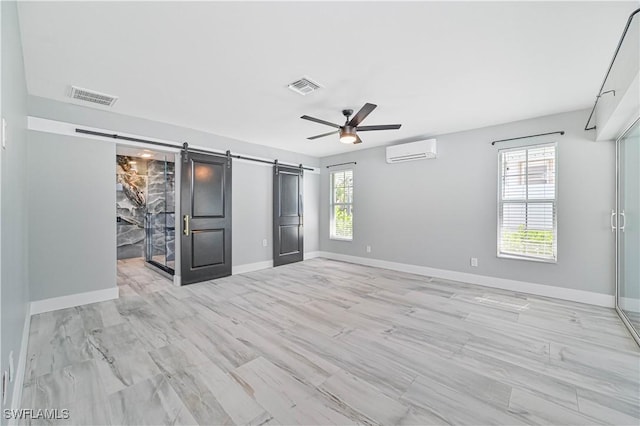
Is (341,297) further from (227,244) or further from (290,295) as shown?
(227,244)

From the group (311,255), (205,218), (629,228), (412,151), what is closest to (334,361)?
(205,218)

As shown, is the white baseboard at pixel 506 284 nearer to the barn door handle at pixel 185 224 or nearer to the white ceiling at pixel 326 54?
the white ceiling at pixel 326 54

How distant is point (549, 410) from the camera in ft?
5.46

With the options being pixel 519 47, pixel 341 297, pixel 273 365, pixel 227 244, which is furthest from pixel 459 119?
pixel 227 244

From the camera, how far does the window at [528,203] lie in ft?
12.5

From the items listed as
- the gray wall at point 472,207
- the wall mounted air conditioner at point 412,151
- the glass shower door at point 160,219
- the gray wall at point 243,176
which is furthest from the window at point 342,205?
the glass shower door at point 160,219

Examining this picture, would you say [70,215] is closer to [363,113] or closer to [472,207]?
[363,113]

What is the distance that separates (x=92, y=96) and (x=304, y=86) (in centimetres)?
254

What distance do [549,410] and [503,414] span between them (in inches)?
12.3

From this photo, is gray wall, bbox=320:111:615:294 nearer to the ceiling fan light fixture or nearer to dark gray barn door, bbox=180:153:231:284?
the ceiling fan light fixture

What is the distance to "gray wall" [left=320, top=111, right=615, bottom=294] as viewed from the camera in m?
3.50

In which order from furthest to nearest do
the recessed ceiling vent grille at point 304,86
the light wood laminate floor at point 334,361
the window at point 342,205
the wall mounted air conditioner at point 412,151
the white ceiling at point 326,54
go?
the window at point 342,205 < the wall mounted air conditioner at point 412,151 < the recessed ceiling vent grille at point 304,86 < the white ceiling at point 326,54 < the light wood laminate floor at point 334,361

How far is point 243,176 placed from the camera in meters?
5.29

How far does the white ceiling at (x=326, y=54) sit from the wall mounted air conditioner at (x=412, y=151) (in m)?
1.06
